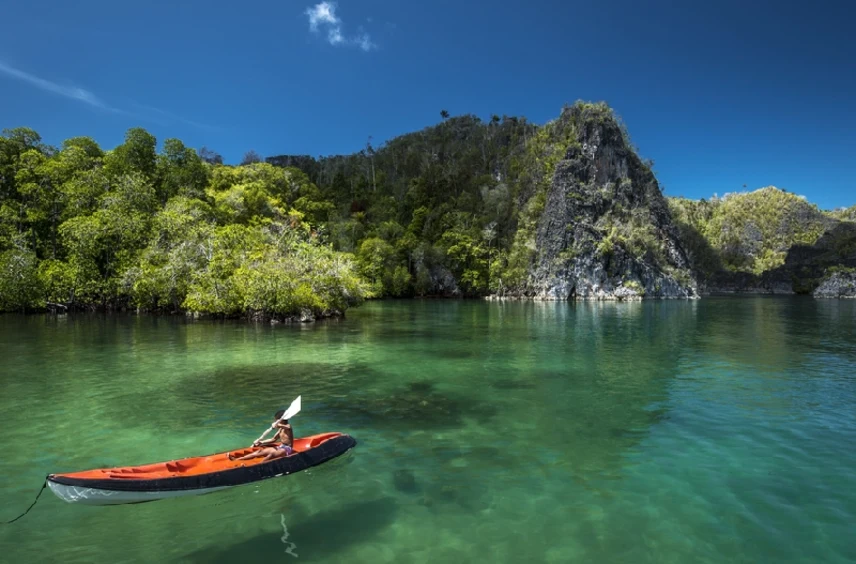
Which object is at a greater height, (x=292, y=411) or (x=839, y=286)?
(x=839, y=286)

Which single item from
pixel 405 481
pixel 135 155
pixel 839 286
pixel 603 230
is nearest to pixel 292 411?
pixel 405 481

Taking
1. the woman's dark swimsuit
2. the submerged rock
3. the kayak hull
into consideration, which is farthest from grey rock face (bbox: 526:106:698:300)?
the kayak hull

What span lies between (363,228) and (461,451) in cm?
9970

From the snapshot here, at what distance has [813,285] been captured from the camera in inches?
5344

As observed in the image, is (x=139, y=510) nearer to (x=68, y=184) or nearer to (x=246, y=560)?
(x=246, y=560)

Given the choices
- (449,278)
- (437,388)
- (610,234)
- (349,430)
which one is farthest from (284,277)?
(610,234)

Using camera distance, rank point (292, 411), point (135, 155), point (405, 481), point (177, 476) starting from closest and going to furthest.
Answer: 1. point (177, 476)
2. point (405, 481)
3. point (292, 411)
4. point (135, 155)

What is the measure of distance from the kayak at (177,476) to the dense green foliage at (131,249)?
3455 centimetres

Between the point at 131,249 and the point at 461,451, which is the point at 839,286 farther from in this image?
the point at 131,249

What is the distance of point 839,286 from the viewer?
120 metres

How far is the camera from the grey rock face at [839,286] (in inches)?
4653

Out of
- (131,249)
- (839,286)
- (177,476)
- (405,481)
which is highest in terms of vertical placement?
(131,249)

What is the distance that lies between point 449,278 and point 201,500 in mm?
94141

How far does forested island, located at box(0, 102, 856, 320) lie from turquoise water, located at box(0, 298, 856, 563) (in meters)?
25.0
